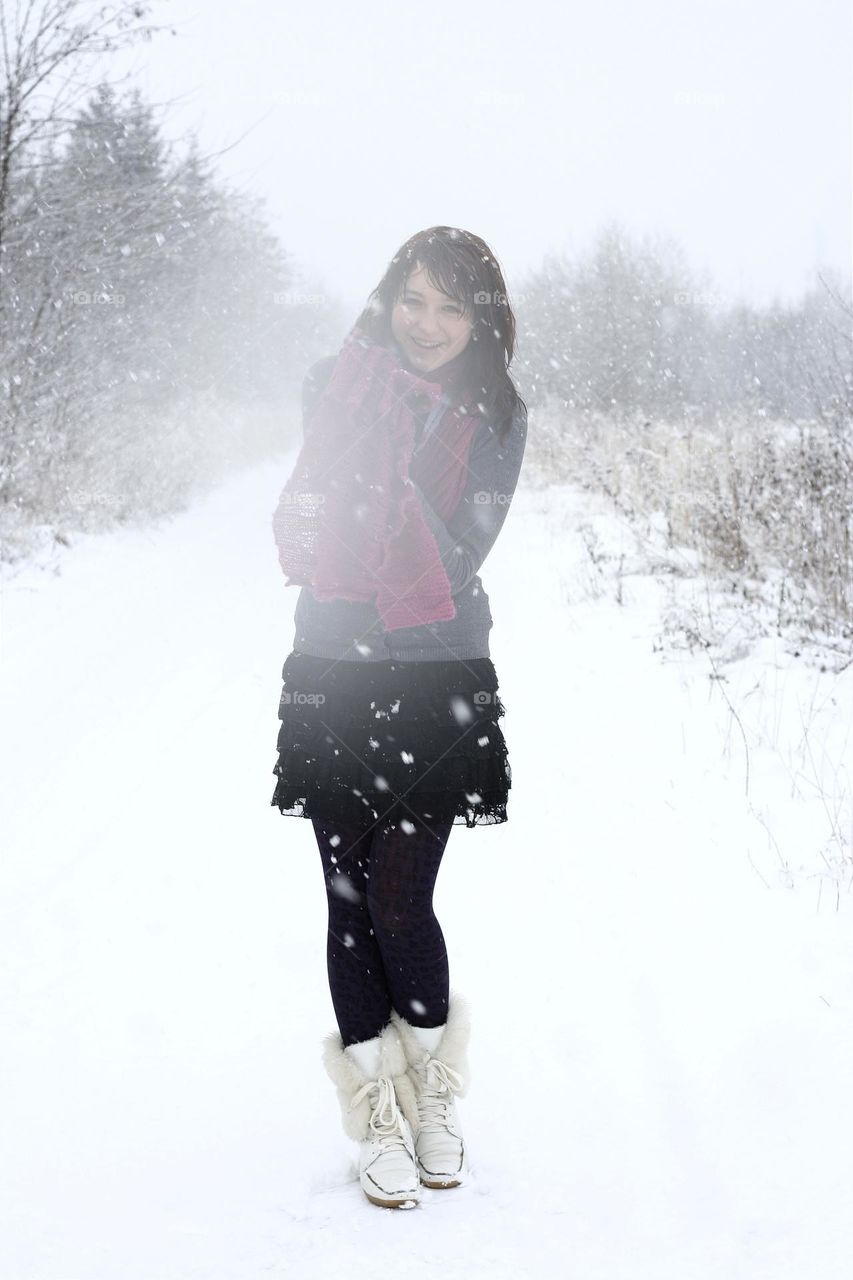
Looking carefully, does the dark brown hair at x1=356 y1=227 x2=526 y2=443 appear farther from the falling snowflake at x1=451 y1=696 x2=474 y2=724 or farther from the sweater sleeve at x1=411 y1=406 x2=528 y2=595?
the falling snowflake at x1=451 y1=696 x2=474 y2=724

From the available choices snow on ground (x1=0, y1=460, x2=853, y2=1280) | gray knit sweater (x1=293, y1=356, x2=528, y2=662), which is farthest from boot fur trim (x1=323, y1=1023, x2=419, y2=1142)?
gray knit sweater (x1=293, y1=356, x2=528, y2=662)

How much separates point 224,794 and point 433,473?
2370mm

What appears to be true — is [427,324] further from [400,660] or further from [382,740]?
[382,740]

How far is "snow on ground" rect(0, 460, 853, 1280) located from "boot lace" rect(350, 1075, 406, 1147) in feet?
0.44

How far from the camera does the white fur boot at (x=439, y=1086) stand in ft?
5.85

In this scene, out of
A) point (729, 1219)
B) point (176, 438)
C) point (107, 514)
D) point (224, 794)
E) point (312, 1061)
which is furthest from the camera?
Answer: point (176, 438)

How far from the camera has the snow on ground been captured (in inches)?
65.4

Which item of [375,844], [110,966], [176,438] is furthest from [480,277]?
[176,438]

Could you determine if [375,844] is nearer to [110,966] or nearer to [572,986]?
[572,986]

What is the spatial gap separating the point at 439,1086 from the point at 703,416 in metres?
15.8

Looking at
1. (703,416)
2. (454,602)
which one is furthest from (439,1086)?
(703,416)

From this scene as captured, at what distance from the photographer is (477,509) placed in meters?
1.72

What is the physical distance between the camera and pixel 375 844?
1733mm

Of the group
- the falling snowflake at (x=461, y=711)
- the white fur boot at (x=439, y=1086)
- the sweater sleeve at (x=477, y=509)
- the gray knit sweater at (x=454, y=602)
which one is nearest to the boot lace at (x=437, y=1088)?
the white fur boot at (x=439, y=1086)
